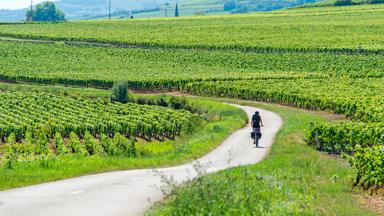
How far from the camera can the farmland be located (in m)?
31.8

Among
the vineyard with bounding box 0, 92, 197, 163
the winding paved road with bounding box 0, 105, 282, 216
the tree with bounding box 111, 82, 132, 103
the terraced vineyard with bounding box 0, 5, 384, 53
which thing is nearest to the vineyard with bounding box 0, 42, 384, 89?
the terraced vineyard with bounding box 0, 5, 384, 53

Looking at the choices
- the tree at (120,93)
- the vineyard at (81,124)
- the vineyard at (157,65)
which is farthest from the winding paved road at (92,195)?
the vineyard at (157,65)

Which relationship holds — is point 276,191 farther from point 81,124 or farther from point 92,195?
point 81,124

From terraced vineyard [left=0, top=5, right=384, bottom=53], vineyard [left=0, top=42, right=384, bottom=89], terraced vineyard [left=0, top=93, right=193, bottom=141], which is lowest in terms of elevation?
vineyard [left=0, top=42, right=384, bottom=89]

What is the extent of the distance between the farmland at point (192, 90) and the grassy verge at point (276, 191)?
14cm

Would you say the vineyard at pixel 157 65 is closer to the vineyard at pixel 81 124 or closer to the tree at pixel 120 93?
the tree at pixel 120 93

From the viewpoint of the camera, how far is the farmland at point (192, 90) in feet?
104

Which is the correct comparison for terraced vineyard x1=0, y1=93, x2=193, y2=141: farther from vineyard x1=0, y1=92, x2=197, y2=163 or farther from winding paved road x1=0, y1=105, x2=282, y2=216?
winding paved road x1=0, y1=105, x2=282, y2=216

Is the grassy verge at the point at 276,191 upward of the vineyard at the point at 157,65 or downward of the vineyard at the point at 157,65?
upward

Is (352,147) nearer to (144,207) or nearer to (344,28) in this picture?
(144,207)

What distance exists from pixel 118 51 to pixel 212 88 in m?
49.5

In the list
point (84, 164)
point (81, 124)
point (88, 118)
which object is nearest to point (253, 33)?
point (88, 118)

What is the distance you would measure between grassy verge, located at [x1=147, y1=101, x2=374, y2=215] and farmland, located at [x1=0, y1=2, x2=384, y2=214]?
144 mm

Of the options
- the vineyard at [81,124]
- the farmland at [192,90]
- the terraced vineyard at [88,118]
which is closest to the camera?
the farmland at [192,90]
